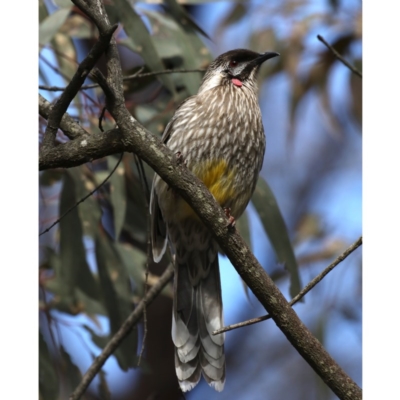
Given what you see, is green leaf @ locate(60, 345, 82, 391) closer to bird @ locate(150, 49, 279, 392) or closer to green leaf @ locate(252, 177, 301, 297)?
bird @ locate(150, 49, 279, 392)

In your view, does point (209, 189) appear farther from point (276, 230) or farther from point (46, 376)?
point (46, 376)

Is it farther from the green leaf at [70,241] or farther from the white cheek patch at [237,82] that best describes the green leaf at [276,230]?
the green leaf at [70,241]

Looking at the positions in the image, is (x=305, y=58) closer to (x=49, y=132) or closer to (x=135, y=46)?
(x=135, y=46)

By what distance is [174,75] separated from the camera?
3023 mm

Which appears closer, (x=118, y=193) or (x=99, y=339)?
(x=118, y=193)

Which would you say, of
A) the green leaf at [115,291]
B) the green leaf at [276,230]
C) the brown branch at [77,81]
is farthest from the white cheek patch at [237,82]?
the brown branch at [77,81]

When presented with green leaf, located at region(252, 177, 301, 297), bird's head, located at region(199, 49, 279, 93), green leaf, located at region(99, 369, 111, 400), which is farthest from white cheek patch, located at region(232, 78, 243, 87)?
green leaf, located at region(99, 369, 111, 400)

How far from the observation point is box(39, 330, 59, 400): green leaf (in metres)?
2.64

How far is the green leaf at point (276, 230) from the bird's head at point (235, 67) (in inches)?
15.2

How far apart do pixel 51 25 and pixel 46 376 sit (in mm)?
1217

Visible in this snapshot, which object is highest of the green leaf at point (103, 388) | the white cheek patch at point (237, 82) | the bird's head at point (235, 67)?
the bird's head at point (235, 67)

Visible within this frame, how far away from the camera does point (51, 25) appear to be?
2.57 m

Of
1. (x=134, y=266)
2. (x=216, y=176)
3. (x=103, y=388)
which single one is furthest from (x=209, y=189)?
(x=103, y=388)

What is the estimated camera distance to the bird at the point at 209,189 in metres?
2.35
